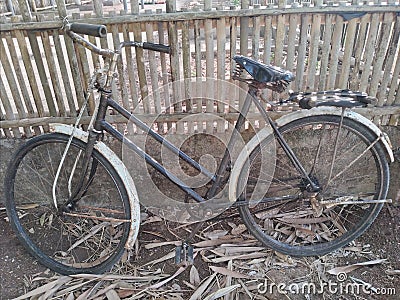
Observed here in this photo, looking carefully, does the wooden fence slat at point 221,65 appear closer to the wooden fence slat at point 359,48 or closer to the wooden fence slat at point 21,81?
the wooden fence slat at point 359,48

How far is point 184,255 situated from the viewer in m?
3.04

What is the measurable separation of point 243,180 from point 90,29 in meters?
1.52

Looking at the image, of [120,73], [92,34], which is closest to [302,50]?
[120,73]

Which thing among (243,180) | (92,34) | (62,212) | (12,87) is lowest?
(62,212)

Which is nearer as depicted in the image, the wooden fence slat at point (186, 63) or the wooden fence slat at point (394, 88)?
the wooden fence slat at point (186, 63)

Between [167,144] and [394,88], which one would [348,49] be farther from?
[167,144]

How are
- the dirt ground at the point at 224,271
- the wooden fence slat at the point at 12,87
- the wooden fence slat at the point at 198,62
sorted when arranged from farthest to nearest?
1. the wooden fence slat at the point at 12,87
2. the wooden fence slat at the point at 198,62
3. the dirt ground at the point at 224,271

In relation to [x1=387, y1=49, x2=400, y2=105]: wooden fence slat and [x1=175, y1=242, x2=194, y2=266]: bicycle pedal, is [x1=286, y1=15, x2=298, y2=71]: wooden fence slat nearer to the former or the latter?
[x1=387, y1=49, x2=400, y2=105]: wooden fence slat

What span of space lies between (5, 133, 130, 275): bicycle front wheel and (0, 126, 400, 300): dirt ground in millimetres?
146

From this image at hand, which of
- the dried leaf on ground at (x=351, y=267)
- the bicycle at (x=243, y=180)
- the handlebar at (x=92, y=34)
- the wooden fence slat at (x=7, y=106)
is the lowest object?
the dried leaf on ground at (x=351, y=267)

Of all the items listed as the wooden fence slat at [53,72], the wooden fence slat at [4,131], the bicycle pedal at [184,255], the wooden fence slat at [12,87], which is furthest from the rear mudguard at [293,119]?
the wooden fence slat at [4,131]

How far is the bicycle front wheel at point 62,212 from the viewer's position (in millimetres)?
2926

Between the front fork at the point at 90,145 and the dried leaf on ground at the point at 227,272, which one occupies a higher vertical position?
the front fork at the point at 90,145

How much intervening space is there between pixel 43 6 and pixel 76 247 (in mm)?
6318
